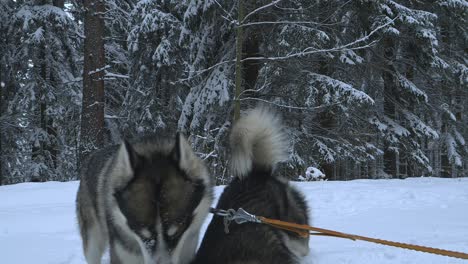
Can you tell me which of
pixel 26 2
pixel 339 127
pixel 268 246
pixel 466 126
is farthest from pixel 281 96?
pixel 466 126

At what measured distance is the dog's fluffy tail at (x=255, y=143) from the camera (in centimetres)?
398

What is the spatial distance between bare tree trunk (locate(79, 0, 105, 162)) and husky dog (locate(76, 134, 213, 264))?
823cm

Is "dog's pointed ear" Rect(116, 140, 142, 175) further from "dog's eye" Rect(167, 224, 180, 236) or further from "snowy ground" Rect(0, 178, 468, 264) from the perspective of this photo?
"snowy ground" Rect(0, 178, 468, 264)

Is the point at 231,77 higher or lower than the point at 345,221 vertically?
higher

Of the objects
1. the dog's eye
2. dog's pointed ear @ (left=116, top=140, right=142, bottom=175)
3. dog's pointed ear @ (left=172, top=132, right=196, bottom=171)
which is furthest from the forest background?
the dog's eye

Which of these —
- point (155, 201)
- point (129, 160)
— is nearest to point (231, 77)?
point (129, 160)

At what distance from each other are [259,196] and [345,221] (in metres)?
2.79

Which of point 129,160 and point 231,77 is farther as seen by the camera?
point 231,77

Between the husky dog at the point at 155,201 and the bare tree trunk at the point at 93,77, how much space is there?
8.23 m

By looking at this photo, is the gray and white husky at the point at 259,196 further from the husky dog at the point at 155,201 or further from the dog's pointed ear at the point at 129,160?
the dog's pointed ear at the point at 129,160

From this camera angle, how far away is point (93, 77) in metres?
11.3

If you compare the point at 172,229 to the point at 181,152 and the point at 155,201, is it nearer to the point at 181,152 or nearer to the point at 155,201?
the point at 155,201

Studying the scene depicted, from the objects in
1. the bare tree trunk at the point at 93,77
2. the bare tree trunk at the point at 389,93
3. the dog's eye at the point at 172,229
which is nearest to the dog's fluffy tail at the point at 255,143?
the dog's eye at the point at 172,229

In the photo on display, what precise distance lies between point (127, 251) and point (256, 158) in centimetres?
162
